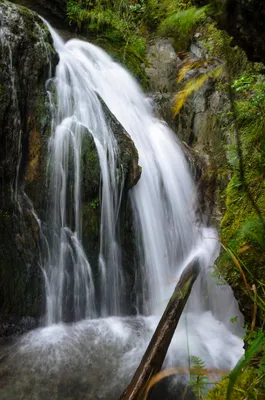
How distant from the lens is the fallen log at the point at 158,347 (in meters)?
2.35

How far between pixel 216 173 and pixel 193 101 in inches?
88.4

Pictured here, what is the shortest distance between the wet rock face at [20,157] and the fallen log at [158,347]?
2454 millimetres

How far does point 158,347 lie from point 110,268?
280 cm

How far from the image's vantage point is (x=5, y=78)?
15.4 feet

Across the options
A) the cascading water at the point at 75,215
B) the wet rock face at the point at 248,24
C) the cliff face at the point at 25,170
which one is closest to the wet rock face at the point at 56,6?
the cliff face at the point at 25,170

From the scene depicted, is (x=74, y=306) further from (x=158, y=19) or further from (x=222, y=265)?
(x=158, y=19)

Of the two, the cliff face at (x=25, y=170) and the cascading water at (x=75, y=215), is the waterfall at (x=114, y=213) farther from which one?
the cliff face at (x=25, y=170)

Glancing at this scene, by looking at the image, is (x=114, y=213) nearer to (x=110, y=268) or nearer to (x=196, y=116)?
(x=110, y=268)

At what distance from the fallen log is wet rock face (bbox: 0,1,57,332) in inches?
96.6

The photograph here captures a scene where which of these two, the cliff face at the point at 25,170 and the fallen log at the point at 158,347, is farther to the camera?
the cliff face at the point at 25,170

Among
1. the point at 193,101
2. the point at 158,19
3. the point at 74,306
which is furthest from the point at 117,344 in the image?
the point at 158,19

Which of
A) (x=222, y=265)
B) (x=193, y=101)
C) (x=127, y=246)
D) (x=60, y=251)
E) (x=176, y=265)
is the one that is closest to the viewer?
(x=222, y=265)

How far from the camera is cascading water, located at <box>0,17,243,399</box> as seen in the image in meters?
4.00

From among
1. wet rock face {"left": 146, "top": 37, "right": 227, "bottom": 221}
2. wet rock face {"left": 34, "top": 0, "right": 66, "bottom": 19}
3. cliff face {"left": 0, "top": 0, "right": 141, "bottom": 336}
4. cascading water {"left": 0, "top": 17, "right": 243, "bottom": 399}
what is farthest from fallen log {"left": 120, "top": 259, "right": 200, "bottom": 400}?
wet rock face {"left": 34, "top": 0, "right": 66, "bottom": 19}
